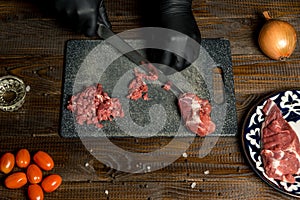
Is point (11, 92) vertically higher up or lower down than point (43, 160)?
higher up

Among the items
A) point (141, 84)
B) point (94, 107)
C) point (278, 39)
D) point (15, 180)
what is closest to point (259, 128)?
point (278, 39)

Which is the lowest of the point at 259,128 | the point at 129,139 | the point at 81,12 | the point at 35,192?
A: the point at 35,192

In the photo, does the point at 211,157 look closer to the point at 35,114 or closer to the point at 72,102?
the point at 72,102

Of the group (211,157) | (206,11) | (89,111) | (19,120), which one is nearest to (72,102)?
(89,111)

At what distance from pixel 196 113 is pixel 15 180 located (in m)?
0.61

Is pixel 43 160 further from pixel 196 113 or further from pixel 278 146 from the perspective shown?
pixel 278 146

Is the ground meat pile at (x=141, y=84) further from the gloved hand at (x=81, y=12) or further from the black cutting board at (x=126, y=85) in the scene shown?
the gloved hand at (x=81, y=12)

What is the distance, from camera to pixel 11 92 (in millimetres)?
1391

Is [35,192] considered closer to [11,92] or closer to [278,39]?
[11,92]

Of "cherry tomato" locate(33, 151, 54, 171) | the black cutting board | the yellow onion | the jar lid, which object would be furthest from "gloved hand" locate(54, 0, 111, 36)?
the yellow onion

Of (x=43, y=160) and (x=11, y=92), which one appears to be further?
(x=11, y=92)

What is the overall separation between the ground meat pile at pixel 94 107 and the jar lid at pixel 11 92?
0.59 feet

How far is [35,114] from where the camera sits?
1366mm

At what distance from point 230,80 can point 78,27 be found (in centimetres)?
56
